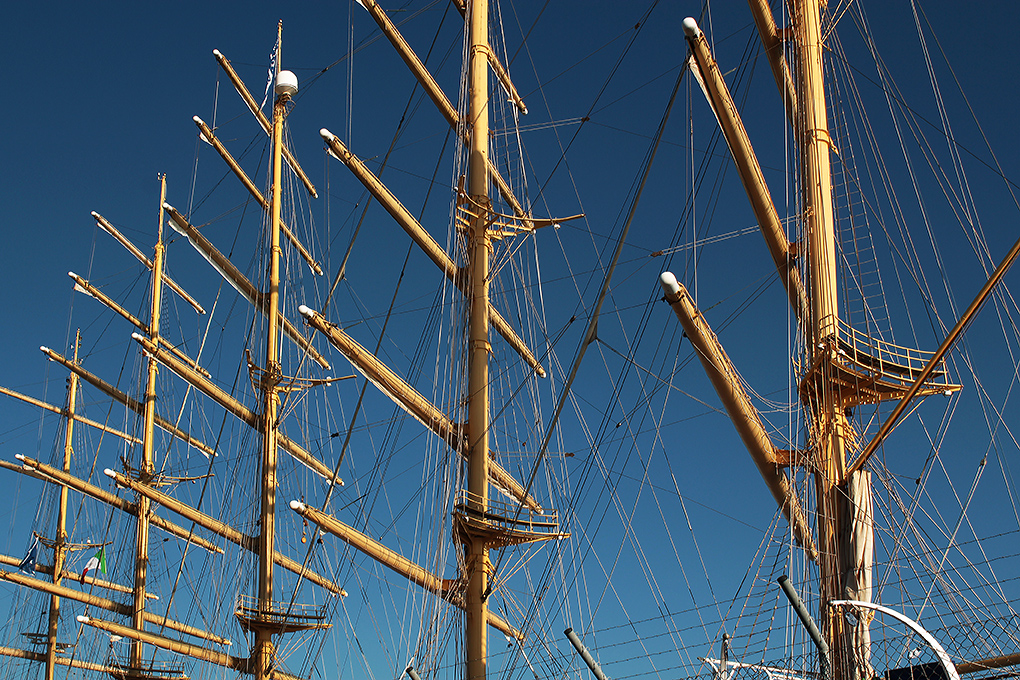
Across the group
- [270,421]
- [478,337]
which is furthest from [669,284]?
[270,421]

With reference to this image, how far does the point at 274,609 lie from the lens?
1121 inches

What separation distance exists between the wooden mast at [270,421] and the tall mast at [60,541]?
17664 mm

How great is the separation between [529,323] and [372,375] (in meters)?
3.59

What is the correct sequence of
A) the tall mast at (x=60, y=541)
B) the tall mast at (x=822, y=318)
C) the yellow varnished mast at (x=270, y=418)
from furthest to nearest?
the tall mast at (x=60, y=541) < the yellow varnished mast at (x=270, y=418) < the tall mast at (x=822, y=318)

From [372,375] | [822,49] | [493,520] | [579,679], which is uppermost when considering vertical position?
[822,49]

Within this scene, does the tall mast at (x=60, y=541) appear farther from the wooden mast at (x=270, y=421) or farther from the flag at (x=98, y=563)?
the wooden mast at (x=270, y=421)

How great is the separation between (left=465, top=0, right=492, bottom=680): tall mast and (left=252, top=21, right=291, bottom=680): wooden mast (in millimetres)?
A: 9380

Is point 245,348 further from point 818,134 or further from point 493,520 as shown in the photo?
point 818,134

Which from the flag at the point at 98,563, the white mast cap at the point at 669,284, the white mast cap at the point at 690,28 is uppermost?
the flag at the point at 98,563

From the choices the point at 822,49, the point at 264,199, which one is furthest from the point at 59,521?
the point at 822,49

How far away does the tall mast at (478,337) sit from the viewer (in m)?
19.5

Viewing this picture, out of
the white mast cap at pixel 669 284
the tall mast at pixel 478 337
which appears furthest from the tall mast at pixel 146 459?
the white mast cap at pixel 669 284

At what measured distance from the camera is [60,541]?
47.0 metres

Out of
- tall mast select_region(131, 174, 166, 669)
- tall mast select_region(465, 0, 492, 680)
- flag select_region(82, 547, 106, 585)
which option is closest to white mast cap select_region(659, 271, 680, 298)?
tall mast select_region(465, 0, 492, 680)
